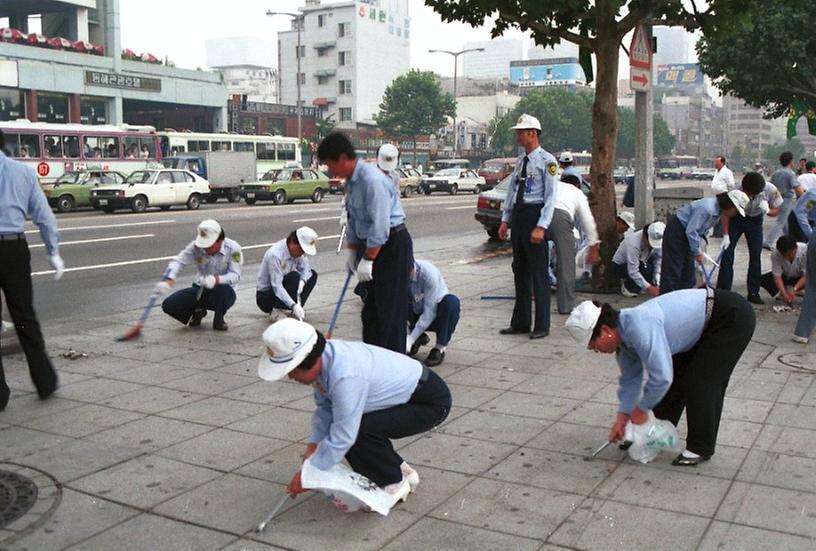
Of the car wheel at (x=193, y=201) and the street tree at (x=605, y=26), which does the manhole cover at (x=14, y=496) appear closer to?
the street tree at (x=605, y=26)

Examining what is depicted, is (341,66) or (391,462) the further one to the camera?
Answer: (341,66)

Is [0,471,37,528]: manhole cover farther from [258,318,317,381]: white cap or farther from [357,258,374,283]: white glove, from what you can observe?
[357,258,374,283]: white glove

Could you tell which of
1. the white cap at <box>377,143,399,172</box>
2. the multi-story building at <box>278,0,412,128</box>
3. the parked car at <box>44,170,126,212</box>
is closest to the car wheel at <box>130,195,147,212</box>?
the parked car at <box>44,170,126,212</box>

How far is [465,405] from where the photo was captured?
5.97 meters

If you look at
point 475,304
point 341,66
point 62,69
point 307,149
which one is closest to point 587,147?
point 341,66

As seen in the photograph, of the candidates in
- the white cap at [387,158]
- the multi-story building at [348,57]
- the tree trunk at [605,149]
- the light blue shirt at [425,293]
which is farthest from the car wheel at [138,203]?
the multi-story building at [348,57]

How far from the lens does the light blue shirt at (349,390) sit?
12.5 ft

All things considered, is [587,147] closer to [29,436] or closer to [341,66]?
[341,66]

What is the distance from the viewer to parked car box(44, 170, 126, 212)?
26.8 metres

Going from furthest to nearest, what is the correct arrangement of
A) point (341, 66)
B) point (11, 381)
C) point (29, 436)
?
point (341, 66) → point (11, 381) → point (29, 436)

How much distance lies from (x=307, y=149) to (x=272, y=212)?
44966 millimetres

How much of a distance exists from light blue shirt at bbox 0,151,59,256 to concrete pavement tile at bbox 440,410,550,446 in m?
3.13

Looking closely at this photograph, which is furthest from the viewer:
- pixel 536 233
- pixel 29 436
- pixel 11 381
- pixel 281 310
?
A: pixel 281 310

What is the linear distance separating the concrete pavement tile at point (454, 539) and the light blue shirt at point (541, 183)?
14.7 ft
